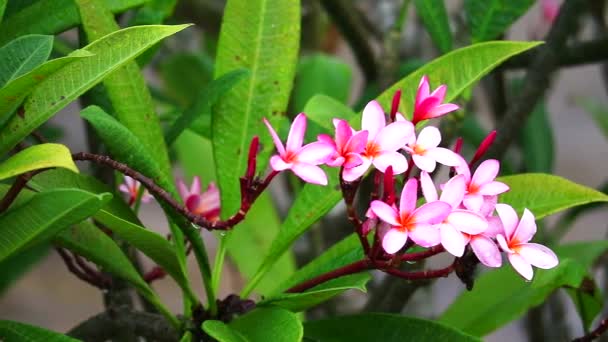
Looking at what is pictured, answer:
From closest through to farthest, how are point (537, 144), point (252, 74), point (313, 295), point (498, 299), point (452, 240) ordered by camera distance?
point (452, 240), point (313, 295), point (252, 74), point (498, 299), point (537, 144)

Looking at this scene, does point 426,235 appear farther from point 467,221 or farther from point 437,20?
A: point 437,20

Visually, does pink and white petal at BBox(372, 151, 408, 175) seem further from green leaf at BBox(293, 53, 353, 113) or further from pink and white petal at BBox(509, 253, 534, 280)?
green leaf at BBox(293, 53, 353, 113)

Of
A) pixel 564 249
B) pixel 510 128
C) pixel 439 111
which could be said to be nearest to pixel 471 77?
pixel 439 111

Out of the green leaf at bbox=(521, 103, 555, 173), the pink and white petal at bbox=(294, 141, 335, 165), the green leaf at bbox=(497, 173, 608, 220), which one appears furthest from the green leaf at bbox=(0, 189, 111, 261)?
the green leaf at bbox=(521, 103, 555, 173)

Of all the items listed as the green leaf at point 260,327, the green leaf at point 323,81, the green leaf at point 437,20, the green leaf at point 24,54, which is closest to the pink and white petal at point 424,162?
the green leaf at point 260,327

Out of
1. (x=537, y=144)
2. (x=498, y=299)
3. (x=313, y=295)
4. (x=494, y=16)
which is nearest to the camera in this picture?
(x=313, y=295)

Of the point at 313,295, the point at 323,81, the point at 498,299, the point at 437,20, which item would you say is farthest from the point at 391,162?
the point at 323,81
